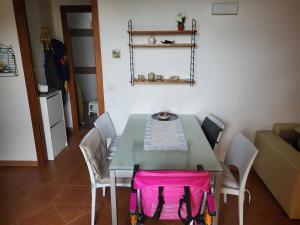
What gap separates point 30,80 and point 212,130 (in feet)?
7.26

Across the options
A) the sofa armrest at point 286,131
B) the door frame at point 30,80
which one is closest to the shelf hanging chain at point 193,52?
the sofa armrest at point 286,131

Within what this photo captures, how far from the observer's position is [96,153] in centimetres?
192

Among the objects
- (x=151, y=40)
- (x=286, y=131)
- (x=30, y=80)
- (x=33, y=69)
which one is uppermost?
(x=151, y=40)

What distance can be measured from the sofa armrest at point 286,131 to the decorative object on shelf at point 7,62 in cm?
322

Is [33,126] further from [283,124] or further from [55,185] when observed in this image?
[283,124]

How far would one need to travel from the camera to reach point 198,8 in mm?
2395

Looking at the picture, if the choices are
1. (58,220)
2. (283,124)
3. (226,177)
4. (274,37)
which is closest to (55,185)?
(58,220)

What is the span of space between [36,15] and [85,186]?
254cm

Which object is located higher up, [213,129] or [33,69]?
[33,69]

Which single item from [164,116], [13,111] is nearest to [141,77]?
[164,116]

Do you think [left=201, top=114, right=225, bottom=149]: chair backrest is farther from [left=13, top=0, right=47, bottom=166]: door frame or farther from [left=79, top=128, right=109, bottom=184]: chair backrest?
[left=13, top=0, right=47, bottom=166]: door frame

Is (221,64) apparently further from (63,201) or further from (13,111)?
(13,111)

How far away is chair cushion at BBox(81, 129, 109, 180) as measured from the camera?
69.3 inches

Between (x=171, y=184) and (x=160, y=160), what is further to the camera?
(x=160, y=160)
